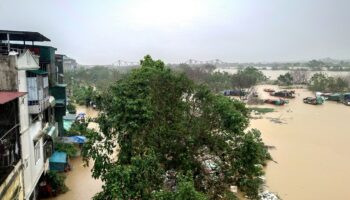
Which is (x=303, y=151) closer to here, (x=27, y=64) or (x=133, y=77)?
(x=133, y=77)

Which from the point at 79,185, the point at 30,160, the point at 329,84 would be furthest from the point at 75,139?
the point at 329,84

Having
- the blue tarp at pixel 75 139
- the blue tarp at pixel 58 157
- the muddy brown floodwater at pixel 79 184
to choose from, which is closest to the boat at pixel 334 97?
the blue tarp at pixel 75 139

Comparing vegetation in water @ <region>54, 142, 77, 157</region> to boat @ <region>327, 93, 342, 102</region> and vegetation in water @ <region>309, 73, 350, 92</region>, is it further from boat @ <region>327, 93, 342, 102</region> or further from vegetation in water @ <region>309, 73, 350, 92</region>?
vegetation in water @ <region>309, 73, 350, 92</region>

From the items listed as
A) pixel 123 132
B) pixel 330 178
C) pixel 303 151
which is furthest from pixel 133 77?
pixel 303 151

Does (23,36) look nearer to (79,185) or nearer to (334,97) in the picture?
(79,185)

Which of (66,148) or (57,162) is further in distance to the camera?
(66,148)

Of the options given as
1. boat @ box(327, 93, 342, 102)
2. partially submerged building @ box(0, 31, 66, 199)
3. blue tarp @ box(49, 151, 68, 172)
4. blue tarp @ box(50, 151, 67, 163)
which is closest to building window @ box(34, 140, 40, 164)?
partially submerged building @ box(0, 31, 66, 199)
